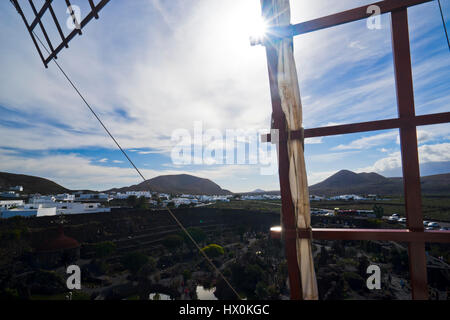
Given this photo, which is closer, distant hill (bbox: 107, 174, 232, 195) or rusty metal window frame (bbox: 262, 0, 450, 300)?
rusty metal window frame (bbox: 262, 0, 450, 300)

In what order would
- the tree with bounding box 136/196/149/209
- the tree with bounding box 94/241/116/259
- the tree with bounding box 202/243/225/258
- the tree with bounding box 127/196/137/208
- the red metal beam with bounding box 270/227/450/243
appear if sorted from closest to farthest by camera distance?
the red metal beam with bounding box 270/227/450/243, the tree with bounding box 202/243/225/258, the tree with bounding box 94/241/116/259, the tree with bounding box 136/196/149/209, the tree with bounding box 127/196/137/208

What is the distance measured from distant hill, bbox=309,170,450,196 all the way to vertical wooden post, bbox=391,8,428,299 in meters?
39.4

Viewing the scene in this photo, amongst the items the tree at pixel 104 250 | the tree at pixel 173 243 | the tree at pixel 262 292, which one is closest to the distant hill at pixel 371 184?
the tree at pixel 262 292

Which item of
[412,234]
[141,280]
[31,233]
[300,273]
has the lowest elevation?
[141,280]

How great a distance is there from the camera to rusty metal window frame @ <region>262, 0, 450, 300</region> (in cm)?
108

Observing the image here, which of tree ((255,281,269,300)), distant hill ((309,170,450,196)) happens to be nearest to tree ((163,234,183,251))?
tree ((255,281,269,300))

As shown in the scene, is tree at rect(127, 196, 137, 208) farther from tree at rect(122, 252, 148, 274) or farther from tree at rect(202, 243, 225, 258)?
tree at rect(202, 243, 225, 258)

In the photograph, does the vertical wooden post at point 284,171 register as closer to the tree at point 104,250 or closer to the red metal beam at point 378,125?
the red metal beam at point 378,125

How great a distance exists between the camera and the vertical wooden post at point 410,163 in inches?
42.4

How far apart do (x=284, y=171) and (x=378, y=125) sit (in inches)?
21.3
